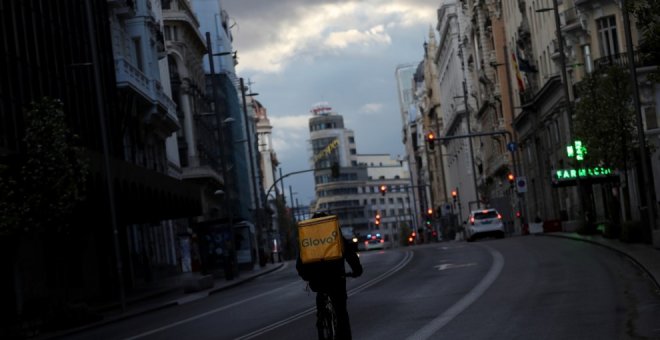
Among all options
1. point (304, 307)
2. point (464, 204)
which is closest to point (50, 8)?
point (304, 307)

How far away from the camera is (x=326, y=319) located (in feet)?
48.9

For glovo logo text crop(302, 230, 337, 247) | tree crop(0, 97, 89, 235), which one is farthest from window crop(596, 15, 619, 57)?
glovo logo text crop(302, 230, 337, 247)

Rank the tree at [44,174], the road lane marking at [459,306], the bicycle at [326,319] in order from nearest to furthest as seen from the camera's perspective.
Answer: the bicycle at [326,319]
the road lane marking at [459,306]
the tree at [44,174]

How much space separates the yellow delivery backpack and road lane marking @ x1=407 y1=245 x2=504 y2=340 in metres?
2.21

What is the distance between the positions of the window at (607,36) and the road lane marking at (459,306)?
31033mm

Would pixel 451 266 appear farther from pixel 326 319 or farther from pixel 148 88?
pixel 148 88

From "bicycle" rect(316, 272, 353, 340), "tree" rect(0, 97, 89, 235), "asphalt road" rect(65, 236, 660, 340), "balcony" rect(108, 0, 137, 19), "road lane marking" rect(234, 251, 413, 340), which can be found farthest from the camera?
"balcony" rect(108, 0, 137, 19)

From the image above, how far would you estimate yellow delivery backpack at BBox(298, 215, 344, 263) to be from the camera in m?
15.0

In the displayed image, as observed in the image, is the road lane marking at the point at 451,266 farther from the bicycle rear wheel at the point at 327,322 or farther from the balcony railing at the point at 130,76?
the balcony railing at the point at 130,76

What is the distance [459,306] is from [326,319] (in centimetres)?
692

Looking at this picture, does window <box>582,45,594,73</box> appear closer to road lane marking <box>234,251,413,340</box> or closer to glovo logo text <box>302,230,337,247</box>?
road lane marking <box>234,251,413,340</box>

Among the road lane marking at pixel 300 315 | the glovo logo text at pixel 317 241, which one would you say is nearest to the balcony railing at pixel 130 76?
the road lane marking at pixel 300 315

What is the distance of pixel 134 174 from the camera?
44.7 meters

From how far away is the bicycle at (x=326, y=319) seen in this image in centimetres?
1488
